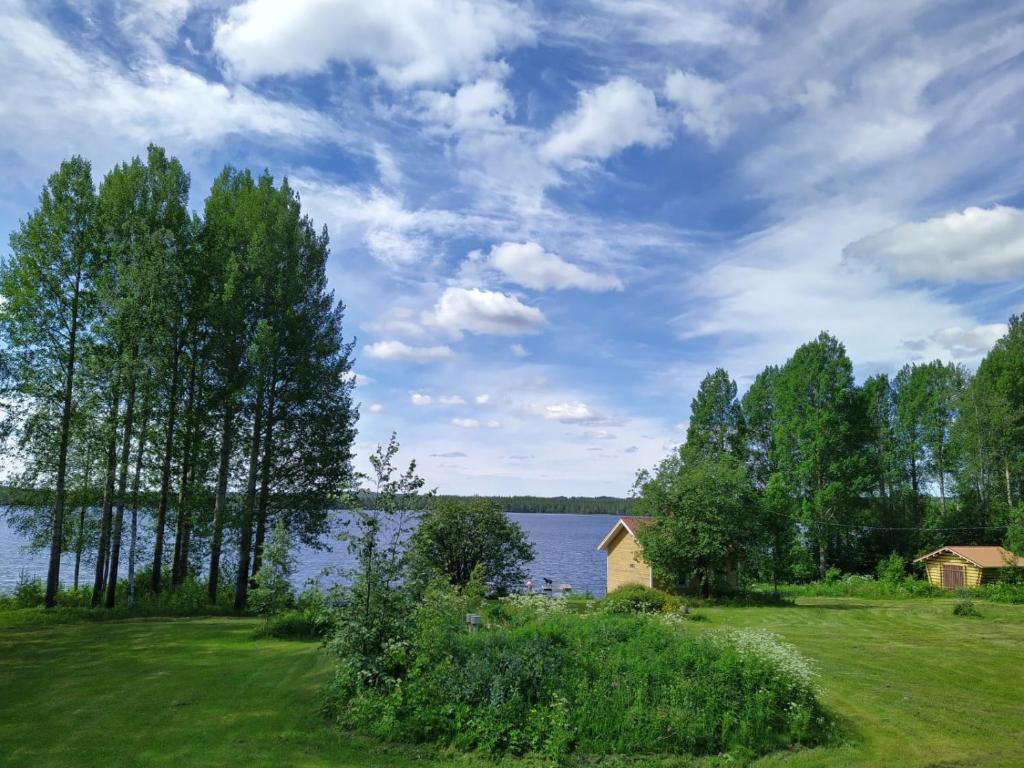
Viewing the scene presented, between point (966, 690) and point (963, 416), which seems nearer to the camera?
point (966, 690)

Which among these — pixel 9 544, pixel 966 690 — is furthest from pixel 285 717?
pixel 9 544

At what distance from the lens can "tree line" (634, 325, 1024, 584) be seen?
44.1 meters

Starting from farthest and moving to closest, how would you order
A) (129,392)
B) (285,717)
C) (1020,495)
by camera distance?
1. (1020,495)
2. (129,392)
3. (285,717)

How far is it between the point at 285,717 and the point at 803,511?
44126mm

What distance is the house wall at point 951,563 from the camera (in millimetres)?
37197

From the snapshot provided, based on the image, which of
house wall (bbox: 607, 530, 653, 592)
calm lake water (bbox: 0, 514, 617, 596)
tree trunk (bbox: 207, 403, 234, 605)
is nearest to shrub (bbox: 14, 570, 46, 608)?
calm lake water (bbox: 0, 514, 617, 596)

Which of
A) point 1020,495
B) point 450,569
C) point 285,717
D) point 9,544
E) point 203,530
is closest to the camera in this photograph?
point 285,717

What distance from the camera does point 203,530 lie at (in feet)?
73.6

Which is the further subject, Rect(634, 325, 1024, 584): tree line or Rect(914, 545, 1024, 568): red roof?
Rect(634, 325, 1024, 584): tree line

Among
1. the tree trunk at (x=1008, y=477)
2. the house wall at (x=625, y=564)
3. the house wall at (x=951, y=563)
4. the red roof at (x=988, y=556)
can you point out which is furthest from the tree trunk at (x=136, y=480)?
the tree trunk at (x=1008, y=477)

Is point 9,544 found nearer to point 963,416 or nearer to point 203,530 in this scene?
point 203,530

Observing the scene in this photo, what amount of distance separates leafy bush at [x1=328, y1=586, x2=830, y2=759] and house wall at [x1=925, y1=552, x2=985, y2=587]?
34760 millimetres

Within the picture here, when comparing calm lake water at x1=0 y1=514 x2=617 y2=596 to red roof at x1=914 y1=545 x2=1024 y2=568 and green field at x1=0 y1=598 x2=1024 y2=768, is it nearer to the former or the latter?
green field at x1=0 y1=598 x2=1024 y2=768

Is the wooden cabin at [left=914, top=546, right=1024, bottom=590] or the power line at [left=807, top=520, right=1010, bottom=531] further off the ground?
the power line at [left=807, top=520, right=1010, bottom=531]
